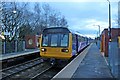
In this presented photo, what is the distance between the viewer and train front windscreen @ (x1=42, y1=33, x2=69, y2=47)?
62.9 ft

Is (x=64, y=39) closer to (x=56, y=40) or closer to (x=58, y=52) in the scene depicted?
(x=56, y=40)

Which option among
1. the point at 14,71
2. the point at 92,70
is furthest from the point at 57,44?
the point at 92,70

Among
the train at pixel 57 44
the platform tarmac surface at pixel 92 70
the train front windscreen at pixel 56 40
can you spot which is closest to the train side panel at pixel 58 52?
the train at pixel 57 44

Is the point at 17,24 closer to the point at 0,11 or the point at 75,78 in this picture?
the point at 0,11

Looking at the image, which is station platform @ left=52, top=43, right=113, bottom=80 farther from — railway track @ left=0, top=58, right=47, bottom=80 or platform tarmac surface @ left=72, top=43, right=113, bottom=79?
railway track @ left=0, top=58, right=47, bottom=80

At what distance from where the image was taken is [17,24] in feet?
166

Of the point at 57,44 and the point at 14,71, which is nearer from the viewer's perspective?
the point at 14,71

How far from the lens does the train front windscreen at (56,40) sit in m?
19.2

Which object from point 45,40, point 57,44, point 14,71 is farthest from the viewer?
point 45,40

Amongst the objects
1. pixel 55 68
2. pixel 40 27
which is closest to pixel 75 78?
pixel 55 68

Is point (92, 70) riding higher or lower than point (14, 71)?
higher

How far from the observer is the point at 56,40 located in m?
19.3

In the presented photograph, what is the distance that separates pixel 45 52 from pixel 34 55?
12.7m

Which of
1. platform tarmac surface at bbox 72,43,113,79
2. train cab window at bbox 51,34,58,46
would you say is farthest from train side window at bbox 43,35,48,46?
platform tarmac surface at bbox 72,43,113,79
